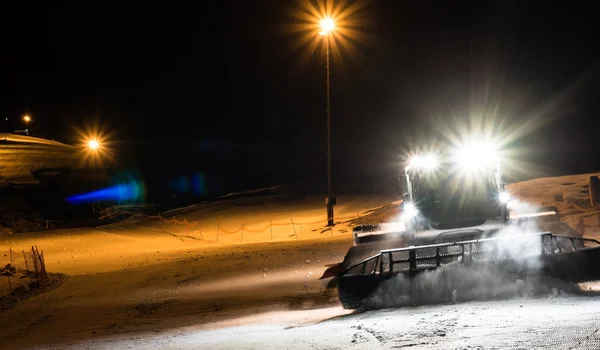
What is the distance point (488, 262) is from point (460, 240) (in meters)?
1.46

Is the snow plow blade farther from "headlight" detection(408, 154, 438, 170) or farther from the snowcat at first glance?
"headlight" detection(408, 154, 438, 170)

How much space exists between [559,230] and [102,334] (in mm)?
9593

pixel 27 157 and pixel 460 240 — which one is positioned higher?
pixel 27 157

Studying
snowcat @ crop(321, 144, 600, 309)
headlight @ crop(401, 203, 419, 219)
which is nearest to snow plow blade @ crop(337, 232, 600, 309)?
snowcat @ crop(321, 144, 600, 309)

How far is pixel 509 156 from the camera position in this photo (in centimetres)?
4088

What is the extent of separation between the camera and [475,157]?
11.0m

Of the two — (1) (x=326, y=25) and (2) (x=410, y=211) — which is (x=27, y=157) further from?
(2) (x=410, y=211)

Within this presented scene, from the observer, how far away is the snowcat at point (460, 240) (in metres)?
8.98

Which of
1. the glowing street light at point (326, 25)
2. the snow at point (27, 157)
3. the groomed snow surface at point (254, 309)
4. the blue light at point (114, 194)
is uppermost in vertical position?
the snow at point (27, 157)

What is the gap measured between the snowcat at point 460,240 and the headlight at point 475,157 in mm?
20

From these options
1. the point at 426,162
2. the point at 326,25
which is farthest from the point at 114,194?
the point at 426,162

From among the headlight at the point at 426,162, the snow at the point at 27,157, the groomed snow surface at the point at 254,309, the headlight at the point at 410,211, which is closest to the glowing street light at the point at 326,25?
the groomed snow surface at the point at 254,309

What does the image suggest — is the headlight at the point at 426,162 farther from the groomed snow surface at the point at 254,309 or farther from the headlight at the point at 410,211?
the groomed snow surface at the point at 254,309

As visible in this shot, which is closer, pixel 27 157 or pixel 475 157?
pixel 475 157
